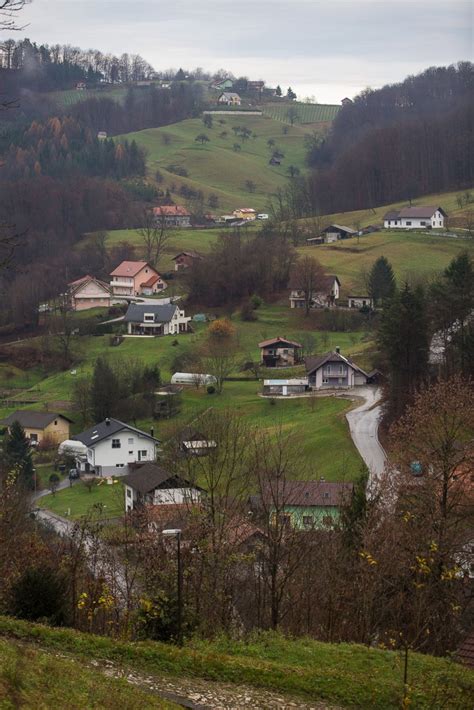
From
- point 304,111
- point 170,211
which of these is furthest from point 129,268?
point 304,111

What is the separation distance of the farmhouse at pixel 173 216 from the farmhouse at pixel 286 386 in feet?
158

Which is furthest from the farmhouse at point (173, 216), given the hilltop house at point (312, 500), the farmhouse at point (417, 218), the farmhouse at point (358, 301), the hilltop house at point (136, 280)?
the hilltop house at point (312, 500)

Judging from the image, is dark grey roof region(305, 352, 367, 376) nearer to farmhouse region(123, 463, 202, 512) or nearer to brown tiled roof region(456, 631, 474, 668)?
farmhouse region(123, 463, 202, 512)

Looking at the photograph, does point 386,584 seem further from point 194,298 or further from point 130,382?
point 194,298

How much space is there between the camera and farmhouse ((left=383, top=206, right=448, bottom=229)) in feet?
227

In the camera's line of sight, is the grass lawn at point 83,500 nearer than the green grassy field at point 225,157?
Yes

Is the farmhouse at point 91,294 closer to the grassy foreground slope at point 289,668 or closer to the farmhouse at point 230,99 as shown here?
the grassy foreground slope at point 289,668

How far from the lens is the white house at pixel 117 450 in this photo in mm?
34000

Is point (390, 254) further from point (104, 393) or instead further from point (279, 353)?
point (104, 393)

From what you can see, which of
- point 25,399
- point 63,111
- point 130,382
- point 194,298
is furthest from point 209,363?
point 63,111

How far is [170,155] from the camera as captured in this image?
374 feet

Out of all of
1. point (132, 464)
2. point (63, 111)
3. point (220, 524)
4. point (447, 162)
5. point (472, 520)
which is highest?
point (63, 111)

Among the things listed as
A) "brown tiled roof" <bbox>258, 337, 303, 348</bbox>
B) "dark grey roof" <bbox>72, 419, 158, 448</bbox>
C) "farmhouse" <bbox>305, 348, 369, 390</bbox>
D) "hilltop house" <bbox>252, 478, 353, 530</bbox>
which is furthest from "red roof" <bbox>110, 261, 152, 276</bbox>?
"hilltop house" <bbox>252, 478, 353, 530</bbox>

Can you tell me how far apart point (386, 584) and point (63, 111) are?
399 feet
